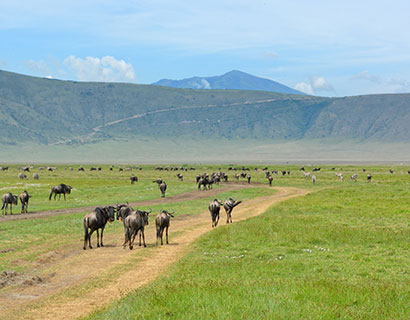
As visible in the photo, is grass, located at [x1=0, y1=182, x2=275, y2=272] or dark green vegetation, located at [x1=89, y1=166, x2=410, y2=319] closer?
dark green vegetation, located at [x1=89, y1=166, x2=410, y2=319]

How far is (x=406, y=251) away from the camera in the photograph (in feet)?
65.7

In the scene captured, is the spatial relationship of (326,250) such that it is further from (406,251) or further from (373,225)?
(373,225)

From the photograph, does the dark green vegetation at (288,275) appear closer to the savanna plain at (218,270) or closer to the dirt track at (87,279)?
the savanna plain at (218,270)

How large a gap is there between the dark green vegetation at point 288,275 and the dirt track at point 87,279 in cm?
Result: 82

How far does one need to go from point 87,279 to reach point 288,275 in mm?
6175

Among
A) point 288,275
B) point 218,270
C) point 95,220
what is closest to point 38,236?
point 95,220

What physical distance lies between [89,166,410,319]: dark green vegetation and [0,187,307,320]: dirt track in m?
0.82

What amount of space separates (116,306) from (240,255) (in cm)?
824

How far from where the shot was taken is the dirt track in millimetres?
13164

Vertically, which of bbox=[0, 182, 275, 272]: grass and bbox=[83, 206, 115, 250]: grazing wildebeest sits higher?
bbox=[83, 206, 115, 250]: grazing wildebeest

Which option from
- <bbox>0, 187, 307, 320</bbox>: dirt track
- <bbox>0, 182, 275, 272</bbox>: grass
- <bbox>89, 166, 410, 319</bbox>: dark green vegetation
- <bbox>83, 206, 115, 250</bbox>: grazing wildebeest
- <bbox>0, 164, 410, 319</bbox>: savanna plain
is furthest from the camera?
<bbox>83, 206, 115, 250</bbox>: grazing wildebeest

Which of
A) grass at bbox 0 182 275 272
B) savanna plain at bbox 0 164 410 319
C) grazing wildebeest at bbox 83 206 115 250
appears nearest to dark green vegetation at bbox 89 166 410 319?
savanna plain at bbox 0 164 410 319

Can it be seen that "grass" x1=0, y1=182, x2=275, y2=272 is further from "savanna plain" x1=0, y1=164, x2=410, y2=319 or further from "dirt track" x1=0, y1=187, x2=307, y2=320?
"dirt track" x1=0, y1=187, x2=307, y2=320

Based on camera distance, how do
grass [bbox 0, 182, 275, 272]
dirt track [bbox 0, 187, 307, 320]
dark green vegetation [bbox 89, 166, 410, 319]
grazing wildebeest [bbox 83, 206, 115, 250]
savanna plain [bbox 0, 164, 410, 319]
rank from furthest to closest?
1. grazing wildebeest [bbox 83, 206, 115, 250]
2. grass [bbox 0, 182, 275, 272]
3. dirt track [bbox 0, 187, 307, 320]
4. savanna plain [bbox 0, 164, 410, 319]
5. dark green vegetation [bbox 89, 166, 410, 319]
